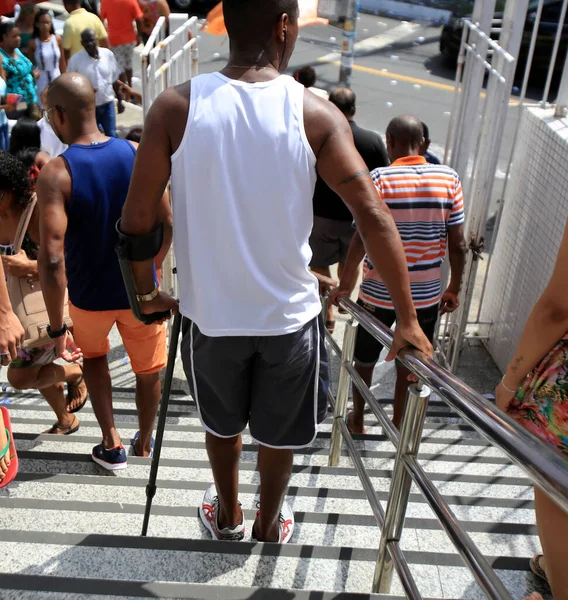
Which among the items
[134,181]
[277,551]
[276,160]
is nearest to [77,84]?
[134,181]

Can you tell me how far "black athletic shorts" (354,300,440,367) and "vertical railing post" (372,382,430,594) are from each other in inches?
62.0

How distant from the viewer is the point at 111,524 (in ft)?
8.70

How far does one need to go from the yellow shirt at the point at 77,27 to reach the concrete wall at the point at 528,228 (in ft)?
18.3

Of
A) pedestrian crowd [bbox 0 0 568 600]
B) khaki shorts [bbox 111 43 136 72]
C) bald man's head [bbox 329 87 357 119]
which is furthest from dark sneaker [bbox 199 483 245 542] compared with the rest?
khaki shorts [bbox 111 43 136 72]

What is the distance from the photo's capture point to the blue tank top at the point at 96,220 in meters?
2.85

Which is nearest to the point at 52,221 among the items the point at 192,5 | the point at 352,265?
the point at 352,265

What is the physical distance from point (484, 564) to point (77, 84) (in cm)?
233

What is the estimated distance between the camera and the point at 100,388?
323cm

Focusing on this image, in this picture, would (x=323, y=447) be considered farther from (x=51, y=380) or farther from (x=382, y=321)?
(x=51, y=380)

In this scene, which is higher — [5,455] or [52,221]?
[52,221]

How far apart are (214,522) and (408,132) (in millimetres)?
2119

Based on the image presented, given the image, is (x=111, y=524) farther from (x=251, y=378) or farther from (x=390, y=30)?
(x=390, y=30)

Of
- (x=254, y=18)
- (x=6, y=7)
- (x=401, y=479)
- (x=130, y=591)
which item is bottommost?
(x=6, y=7)

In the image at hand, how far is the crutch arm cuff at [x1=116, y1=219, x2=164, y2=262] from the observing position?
200 cm
